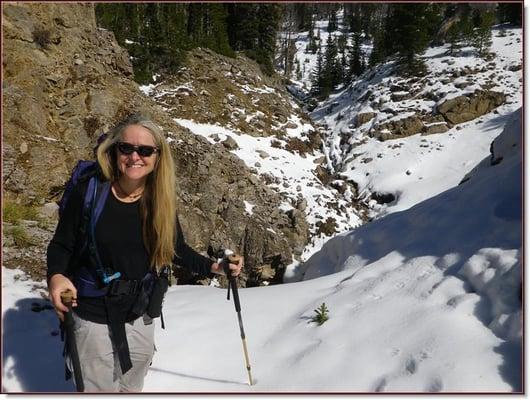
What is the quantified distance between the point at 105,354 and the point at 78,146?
8.53 m

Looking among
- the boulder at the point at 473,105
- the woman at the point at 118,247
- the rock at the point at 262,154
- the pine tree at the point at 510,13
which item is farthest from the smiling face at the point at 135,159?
the pine tree at the point at 510,13

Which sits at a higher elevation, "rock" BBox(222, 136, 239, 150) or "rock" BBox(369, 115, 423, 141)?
"rock" BBox(222, 136, 239, 150)

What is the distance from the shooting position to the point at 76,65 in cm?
1076

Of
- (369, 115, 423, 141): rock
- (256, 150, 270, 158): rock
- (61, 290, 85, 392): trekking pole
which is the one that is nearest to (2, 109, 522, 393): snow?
(61, 290, 85, 392): trekking pole

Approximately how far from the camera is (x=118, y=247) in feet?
8.24

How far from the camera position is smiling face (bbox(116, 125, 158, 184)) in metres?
2.54

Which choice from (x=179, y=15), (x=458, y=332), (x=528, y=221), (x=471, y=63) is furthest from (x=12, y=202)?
(x=179, y=15)

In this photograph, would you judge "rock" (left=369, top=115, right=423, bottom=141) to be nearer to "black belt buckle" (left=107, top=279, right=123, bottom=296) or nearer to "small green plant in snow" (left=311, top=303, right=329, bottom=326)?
"small green plant in snow" (left=311, top=303, right=329, bottom=326)

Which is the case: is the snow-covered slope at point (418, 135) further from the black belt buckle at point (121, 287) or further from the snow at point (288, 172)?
the black belt buckle at point (121, 287)

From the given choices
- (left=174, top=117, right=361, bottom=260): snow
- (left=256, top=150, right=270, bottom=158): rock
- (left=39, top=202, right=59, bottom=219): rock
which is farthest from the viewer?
(left=256, top=150, right=270, bottom=158): rock

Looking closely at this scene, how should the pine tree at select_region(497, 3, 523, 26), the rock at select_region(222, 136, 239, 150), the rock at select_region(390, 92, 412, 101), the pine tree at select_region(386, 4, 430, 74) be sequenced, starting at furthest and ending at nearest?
the pine tree at select_region(497, 3, 523, 26) < the pine tree at select_region(386, 4, 430, 74) < the rock at select_region(390, 92, 412, 101) < the rock at select_region(222, 136, 239, 150)

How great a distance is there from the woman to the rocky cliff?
347 cm

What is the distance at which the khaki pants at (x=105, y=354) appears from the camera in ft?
8.28

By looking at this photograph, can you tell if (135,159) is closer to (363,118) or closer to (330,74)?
(363,118)
